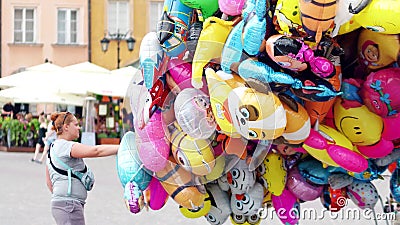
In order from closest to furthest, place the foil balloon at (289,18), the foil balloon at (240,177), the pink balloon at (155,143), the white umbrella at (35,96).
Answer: the foil balloon at (289,18) < the pink balloon at (155,143) < the foil balloon at (240,177) < the white umbrella at (35,96)

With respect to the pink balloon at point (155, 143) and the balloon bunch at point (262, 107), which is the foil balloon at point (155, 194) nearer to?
the balloon bunch at point (262, 107)

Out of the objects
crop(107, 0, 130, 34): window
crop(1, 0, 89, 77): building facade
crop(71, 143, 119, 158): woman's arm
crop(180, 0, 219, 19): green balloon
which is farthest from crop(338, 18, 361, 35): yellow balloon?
crop(107, 0, 130, 34): window

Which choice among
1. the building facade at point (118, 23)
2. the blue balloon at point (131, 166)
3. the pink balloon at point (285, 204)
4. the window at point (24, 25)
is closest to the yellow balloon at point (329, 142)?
the pink balloon at point (285, 204)

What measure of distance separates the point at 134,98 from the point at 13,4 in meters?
27.9

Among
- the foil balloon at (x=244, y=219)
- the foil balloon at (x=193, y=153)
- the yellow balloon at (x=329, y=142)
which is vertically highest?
the yellow balloon at (x=329, y=142)

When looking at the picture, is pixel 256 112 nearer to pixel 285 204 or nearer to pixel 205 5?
pixel 205 5

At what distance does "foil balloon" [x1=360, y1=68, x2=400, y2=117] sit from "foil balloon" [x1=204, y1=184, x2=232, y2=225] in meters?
1.34

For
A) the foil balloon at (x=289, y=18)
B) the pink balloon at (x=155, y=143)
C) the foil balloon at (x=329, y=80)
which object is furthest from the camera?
the pink balloon at (x=155, y=143)

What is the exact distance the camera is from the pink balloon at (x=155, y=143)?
5379 mm

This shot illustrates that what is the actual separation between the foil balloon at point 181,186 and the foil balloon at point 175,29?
768 millimetres

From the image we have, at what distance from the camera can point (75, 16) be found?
3297cm

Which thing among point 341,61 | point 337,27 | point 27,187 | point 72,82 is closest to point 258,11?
point 337,27

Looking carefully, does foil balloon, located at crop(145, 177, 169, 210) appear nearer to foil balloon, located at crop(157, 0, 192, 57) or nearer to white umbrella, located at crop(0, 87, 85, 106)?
foil balloon, located at crop(157, 0, 192, 57)

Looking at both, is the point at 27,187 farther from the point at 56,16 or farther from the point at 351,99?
the point at 56,16
